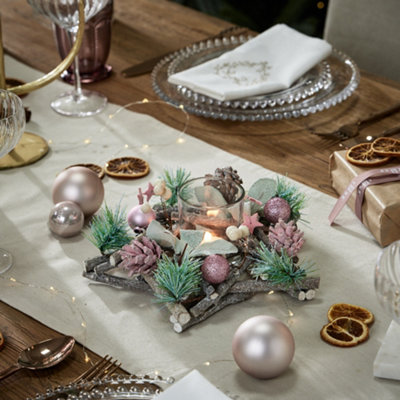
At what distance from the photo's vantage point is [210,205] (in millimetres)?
795

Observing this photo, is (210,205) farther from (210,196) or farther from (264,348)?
(264,348)

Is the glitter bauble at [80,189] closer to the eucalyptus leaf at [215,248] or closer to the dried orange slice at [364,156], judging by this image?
the eucalyptus leaf at [215,248]

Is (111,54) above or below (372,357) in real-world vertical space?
below

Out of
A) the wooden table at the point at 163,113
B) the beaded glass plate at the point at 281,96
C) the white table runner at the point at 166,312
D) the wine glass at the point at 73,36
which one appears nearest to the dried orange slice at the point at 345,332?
the white table runner at the point at 166,312

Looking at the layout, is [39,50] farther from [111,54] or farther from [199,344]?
[199,344]

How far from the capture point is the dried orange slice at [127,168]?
104 centimetres

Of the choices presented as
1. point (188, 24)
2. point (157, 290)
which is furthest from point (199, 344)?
point (188, 24)

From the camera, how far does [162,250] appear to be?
2.57 feet

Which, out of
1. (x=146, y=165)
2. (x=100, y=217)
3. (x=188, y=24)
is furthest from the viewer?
(x=188, y=24)

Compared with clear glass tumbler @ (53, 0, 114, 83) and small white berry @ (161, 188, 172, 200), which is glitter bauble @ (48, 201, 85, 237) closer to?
small white berry @ (161, 188, 172, 200)

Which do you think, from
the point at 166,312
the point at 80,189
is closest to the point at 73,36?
the point at 80,189

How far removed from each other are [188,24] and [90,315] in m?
0.97

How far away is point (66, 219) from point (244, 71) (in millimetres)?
516

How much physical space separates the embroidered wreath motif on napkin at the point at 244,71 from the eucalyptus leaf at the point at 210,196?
459mm
